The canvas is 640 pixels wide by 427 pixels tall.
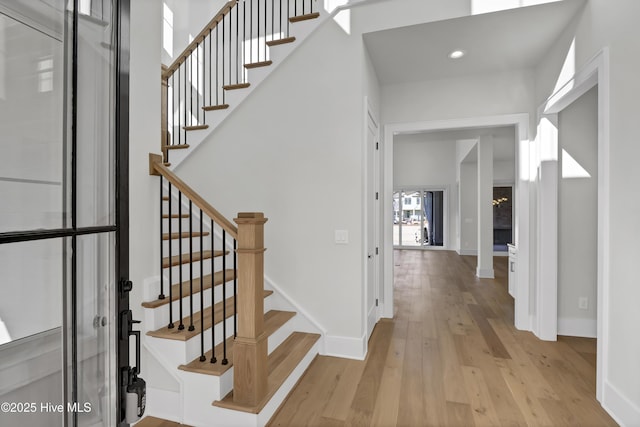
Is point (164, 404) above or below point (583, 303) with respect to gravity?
below

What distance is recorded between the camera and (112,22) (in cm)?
105

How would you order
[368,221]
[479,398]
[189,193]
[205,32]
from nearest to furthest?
[189,193] < [479,398] < [368,221] < [205,32]

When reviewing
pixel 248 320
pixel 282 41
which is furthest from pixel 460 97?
pixel 248 320

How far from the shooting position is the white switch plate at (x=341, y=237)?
3.03m

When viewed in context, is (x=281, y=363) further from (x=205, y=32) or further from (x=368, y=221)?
(x=205, y=32)

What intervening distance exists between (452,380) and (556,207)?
2.14 m

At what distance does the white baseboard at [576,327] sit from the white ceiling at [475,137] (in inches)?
99.7

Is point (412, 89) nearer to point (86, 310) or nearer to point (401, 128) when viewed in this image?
point (401, 128)

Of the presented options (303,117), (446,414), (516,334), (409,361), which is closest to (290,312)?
(409,361)

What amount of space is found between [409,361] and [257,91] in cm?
296

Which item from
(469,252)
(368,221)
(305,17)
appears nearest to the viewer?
(305,17)

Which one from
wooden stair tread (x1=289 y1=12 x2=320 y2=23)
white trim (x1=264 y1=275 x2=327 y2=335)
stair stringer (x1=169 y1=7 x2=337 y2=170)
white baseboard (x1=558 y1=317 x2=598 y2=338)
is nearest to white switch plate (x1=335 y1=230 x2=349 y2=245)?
white trim (x1=264 y1=275 x2=327 y2=335)

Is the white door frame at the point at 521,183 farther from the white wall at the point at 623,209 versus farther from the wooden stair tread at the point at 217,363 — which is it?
the wooden stair tread at the point at 217,363

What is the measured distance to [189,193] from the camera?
7.23ft
